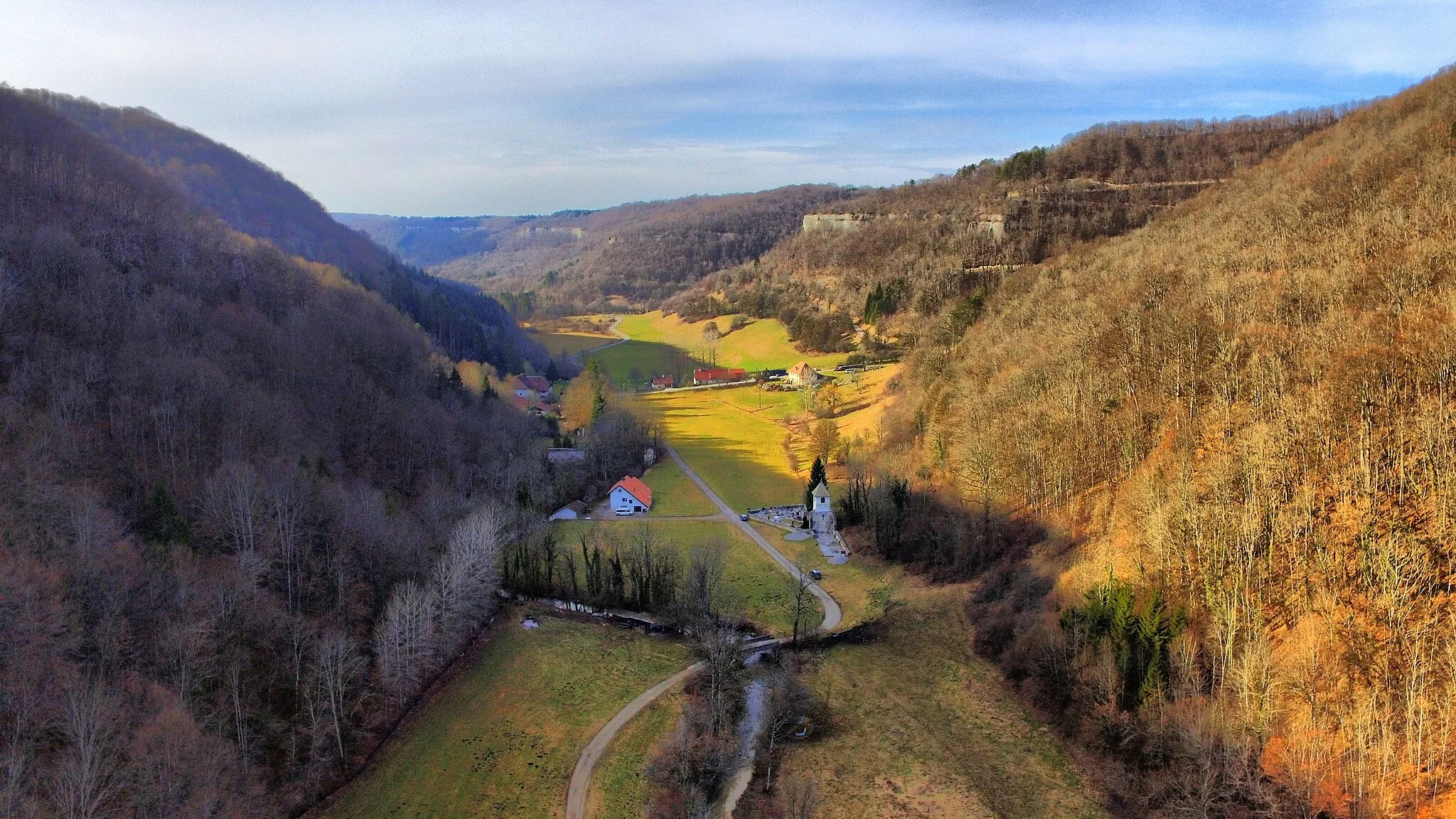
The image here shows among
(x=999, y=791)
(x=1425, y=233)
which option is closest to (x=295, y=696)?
(x=999, y=791)

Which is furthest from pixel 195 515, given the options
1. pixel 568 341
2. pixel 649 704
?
pixel 568 341

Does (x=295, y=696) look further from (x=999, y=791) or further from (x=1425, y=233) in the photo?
(x=1425, y=233)

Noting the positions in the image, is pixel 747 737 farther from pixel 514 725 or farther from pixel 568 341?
pixel 568 341

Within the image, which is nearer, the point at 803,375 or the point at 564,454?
the point at 564,454

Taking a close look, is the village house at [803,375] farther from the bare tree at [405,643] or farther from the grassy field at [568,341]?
the bare tree at [405,643]

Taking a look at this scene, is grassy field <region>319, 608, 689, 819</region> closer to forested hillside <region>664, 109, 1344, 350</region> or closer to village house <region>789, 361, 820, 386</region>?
forested hillside <region>664, 109, 1344, 350</region>

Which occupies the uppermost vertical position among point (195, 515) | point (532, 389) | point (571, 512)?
point (195, 515)

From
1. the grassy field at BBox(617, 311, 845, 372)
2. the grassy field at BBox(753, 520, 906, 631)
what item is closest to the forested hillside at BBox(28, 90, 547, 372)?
the grassy field at BBox(617, 311, 845, 372)
